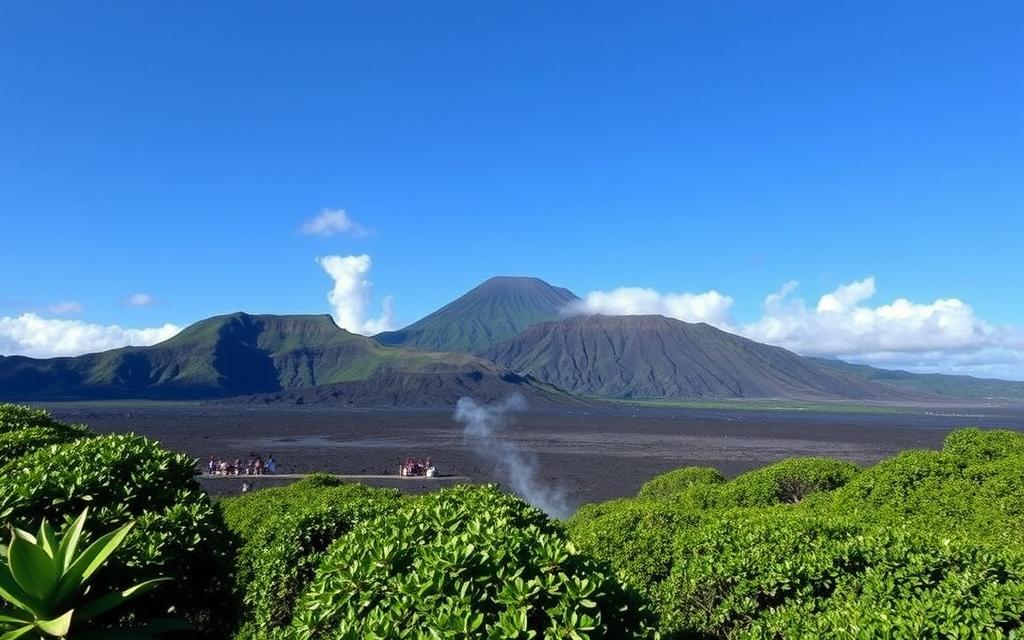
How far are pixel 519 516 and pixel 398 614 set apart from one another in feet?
10.5

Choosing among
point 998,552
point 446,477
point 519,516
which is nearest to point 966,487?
point 998,552

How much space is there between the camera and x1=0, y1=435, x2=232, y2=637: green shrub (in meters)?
6.92

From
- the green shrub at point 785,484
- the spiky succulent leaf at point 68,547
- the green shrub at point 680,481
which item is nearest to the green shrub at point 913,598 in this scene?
the spiky succulent leaf at point 68,547

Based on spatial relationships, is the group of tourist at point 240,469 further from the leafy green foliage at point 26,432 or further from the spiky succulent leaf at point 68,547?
the spiky succulent leaf at point 68,547

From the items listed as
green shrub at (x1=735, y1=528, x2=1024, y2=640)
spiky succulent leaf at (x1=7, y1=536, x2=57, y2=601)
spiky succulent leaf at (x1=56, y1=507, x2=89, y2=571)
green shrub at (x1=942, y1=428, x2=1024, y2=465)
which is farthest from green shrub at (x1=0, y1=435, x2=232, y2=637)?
Answer: green shrub at (x1=942, y1=428, x2=1024, y2=465)

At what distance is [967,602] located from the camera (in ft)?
20.8

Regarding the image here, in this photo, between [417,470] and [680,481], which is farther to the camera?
[417,470]

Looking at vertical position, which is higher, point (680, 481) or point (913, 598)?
point (913, 598)

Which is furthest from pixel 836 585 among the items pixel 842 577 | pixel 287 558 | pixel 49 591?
pixel 49 591

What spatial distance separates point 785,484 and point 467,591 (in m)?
22.9

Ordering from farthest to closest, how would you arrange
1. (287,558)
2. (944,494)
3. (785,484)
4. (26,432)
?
(785,484) → (944,494) → (26,432) → (287,558)

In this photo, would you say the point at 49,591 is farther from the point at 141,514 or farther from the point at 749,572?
the point at 749,572

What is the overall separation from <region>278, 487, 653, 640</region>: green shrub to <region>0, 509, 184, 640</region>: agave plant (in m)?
1.58

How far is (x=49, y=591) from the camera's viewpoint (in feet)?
16.8
